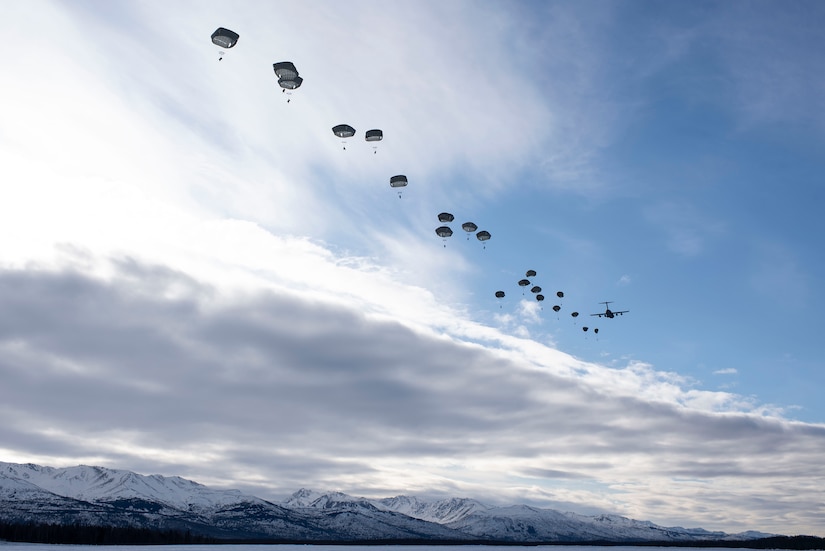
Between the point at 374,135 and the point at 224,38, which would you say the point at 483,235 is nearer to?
the point at 374,135

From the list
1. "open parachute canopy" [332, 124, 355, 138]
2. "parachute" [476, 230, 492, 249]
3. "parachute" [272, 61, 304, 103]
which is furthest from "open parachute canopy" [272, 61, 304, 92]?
"parachute" [476, 230, 492, 249]

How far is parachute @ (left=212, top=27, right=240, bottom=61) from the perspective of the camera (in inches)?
4771

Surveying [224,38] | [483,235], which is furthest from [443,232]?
[224,38]

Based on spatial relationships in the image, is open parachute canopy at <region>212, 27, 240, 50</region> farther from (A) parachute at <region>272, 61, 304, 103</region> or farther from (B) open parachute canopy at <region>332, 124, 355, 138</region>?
(B) open parachute canopy at <region>332, 124, 355, 138</region>

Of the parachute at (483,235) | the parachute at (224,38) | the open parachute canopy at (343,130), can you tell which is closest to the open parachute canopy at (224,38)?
the parachute at (224,38)

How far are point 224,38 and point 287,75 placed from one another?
1359cm

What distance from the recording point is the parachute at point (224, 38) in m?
121

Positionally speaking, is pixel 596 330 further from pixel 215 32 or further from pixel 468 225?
pixel 215 32

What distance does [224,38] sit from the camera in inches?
4793

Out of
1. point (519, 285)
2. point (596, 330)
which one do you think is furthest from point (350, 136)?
point (596, 330)

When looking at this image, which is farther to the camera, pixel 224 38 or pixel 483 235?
pixel 483 235

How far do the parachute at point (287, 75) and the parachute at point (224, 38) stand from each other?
8.75 metres

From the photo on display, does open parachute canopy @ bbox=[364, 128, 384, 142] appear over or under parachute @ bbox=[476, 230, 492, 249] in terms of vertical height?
over

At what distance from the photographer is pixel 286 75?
123062 mm
